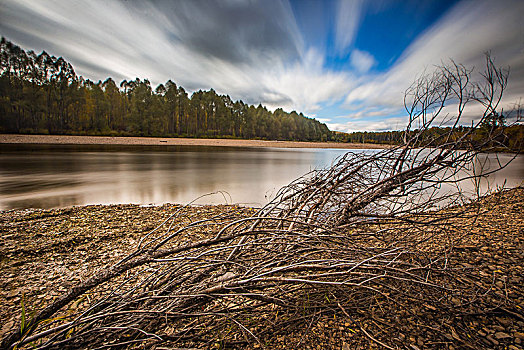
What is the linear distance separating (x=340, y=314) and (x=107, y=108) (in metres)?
53.5

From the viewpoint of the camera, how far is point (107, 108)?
4206cm

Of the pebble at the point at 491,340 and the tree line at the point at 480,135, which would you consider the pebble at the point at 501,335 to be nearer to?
the pebble at the point at 491,340

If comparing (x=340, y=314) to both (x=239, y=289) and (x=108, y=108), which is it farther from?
(x=108, y=108)

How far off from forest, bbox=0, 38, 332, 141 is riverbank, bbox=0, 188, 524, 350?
4270 cm

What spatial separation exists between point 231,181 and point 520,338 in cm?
879

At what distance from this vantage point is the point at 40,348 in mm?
970

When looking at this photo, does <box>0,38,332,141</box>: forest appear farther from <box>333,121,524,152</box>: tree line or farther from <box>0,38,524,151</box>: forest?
<box>333,121,524,152</box>: tree line

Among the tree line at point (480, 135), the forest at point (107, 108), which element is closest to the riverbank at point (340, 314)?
the tree line at point (480, 135)

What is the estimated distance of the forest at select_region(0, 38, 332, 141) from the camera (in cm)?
3161

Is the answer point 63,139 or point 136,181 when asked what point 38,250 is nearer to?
point 136,181

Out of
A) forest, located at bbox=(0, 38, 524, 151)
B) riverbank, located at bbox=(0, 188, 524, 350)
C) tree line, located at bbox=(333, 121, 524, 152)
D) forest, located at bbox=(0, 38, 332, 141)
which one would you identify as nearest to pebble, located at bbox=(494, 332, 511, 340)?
riverbank, located at bbox=(0, 188, 524, 350)

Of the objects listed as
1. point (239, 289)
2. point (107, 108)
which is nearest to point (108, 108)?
point (107, 108)

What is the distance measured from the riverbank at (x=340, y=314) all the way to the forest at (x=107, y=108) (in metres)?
42.7

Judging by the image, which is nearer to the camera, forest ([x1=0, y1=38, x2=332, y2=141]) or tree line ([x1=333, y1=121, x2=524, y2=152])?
tree line ([x1=333, y1=121, x2=524, y2=152])
